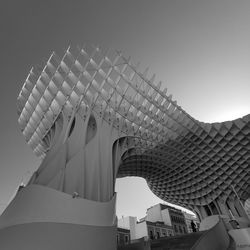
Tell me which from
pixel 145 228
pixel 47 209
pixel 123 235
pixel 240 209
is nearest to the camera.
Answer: pixel 47 209

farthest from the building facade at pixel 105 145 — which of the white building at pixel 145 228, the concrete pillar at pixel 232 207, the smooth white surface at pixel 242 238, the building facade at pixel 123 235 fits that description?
the building facade at pixel 123 235

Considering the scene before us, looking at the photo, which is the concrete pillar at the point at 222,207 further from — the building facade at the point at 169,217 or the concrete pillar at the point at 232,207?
the building facade at the point at 169,217

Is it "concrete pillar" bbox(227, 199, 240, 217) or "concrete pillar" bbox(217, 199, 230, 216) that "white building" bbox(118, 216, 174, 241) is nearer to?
"concrete pillar" bbox(217, 199, 230, 216)

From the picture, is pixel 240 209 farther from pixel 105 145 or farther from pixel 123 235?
pixel 105 145

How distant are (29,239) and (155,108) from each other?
1555 centimetres

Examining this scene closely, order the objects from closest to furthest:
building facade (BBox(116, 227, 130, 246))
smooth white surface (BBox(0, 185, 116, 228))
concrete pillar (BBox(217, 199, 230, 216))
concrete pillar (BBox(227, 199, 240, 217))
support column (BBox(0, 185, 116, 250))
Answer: support column (BBox(0, 185, 116, 250)), smooth white surface (BBox(0, 185, 116, 228)), concrete pillar (BBox(227, 199, 240, 217)), concrete pillar (BBox(217, 199, 230, 216)), building facade (BBox(116, 227, 130, 246))

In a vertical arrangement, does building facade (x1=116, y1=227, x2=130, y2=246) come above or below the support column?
above

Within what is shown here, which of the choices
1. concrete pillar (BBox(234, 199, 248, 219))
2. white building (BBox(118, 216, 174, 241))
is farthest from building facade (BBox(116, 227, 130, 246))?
concrete pillar (BBox(234, 199, 248, 219))

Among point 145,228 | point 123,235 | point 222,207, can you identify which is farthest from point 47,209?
point 145,228

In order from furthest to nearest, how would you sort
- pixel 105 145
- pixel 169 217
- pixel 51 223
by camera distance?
1. pixel 169 217
2. pixel 105 145
3. pixel 51 223

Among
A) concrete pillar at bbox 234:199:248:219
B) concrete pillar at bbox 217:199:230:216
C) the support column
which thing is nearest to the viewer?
the support column

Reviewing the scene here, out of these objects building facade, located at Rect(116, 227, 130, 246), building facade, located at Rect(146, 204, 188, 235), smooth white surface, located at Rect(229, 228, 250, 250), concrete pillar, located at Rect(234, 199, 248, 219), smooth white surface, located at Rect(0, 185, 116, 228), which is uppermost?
building facade, located at Rect(146, 204, 188, 235)

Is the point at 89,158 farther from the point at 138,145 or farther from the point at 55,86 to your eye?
the point at 138,145

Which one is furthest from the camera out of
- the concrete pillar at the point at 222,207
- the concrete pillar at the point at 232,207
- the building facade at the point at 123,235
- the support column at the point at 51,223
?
the building facade at the point at 123,235
